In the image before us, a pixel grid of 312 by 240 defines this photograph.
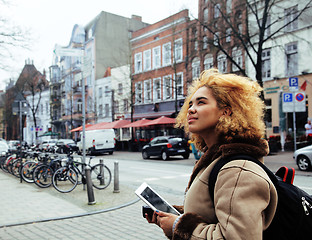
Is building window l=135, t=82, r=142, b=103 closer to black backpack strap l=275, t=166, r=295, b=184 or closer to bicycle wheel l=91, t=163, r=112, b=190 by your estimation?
bicycle wheel l=91, t=163, r=112, b=190

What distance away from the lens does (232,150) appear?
164 centimetres

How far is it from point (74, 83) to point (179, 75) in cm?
2611

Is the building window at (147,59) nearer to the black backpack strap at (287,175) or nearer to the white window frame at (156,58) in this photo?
the white window frame at (156,58)

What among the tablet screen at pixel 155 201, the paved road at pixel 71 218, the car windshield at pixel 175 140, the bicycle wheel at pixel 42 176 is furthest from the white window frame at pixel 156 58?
the tablet screen at pixel 155 201

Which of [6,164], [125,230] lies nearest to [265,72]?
[6,164]

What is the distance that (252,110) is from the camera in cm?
185

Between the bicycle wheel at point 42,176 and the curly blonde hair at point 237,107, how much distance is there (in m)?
9.71

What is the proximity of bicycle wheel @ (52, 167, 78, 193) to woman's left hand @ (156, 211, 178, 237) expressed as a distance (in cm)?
830

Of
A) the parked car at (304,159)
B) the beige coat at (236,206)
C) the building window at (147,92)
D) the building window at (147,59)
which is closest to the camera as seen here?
the beige coat at (236,206)

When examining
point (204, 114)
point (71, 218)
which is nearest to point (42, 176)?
point (71, 218)

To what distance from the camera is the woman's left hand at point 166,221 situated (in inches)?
70.4

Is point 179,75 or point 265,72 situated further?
point 179,75

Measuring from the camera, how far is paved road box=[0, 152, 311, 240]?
5336 millimetres

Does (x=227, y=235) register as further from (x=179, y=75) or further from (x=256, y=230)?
(x=179, y=75)
